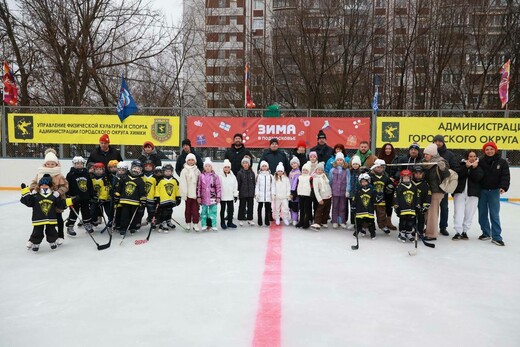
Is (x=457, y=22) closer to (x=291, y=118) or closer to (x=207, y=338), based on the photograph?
(x=291, y=118)

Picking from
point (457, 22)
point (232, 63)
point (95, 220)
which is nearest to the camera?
point (95, 220)

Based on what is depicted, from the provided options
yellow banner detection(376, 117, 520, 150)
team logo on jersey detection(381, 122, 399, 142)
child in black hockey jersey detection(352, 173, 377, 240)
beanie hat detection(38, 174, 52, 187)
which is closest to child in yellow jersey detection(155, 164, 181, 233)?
beanie hat detection(38, 174, 52, 187)

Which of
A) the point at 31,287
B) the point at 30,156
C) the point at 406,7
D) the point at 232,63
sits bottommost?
the point at 31,287

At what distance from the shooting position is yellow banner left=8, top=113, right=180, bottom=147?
10.7m

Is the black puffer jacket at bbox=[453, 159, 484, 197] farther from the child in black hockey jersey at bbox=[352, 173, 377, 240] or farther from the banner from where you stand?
the banner

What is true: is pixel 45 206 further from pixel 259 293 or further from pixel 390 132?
pixel 390 132

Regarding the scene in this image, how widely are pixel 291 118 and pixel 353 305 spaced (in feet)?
25.5

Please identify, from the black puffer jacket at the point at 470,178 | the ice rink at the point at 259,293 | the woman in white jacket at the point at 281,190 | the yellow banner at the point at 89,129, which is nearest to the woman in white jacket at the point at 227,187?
the woman in white jacket at the point at 281,190

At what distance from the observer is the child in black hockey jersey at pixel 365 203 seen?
554 centimetres

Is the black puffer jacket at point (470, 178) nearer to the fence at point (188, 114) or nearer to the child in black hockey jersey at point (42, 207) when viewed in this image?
the fence at point (188, 114)

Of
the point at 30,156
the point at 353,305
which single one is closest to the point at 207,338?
the point at 353,305

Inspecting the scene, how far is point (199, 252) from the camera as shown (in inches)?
190

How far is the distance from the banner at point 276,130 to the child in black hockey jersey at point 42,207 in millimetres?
5867

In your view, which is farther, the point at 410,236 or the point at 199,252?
the point at 410,236
